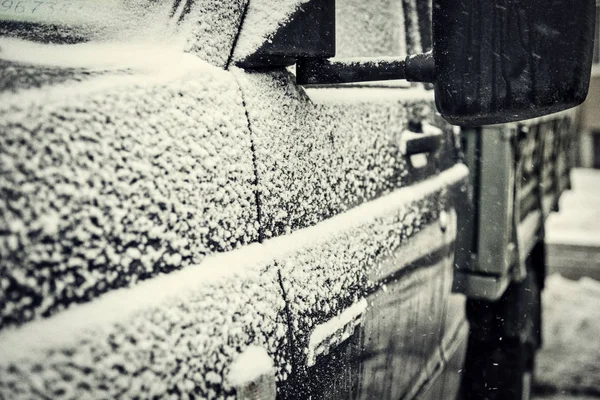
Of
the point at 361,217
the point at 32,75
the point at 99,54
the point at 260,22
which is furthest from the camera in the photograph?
the point at 361,217

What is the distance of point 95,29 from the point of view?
3.23ft

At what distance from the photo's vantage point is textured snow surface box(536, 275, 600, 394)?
3.46 meters

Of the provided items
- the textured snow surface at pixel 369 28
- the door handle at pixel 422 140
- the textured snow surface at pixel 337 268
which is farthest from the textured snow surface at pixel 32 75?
the door handle at pixel 422 140

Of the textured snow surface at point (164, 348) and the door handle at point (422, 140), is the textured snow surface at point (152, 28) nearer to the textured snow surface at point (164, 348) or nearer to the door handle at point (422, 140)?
the textured snow surface at point (164, 348)

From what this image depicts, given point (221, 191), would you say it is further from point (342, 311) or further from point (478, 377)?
point (478, 377)

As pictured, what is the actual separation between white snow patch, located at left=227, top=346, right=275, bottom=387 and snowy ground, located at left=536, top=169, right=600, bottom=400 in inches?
119

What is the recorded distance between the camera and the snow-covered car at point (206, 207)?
666 mm

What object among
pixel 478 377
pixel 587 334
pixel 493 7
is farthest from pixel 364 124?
pixel 587 334

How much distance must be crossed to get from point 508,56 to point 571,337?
12.5 ft

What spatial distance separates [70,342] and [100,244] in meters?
0.14

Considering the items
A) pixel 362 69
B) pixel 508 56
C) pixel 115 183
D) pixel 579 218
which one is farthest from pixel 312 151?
pixel 579 218

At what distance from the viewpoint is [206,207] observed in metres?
0.89

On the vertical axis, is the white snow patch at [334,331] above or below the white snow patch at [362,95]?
below

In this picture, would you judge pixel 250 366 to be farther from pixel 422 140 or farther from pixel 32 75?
pixel 422 140
